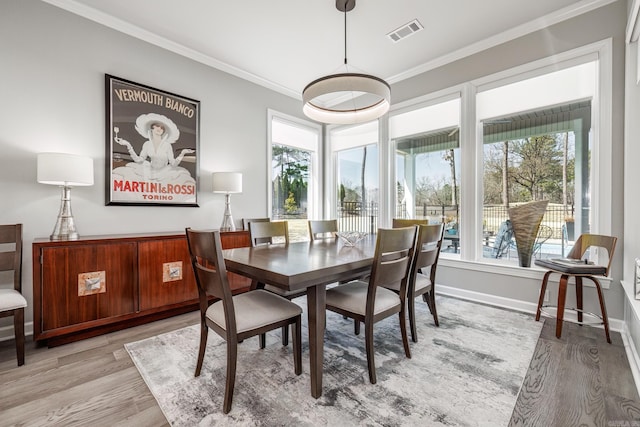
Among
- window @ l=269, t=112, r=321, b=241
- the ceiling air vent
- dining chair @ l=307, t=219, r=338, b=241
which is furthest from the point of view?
window @ l=269, t=112, r=321, b=241

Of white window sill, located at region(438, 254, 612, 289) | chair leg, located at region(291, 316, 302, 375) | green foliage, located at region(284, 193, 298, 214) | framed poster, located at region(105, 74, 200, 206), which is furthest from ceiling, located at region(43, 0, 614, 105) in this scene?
chair leg, located at region(291, 316, 302, 375)

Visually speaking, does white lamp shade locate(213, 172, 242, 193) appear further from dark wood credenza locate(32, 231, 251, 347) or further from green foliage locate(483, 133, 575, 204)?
green foliage locate(483, 133, 575, 204)

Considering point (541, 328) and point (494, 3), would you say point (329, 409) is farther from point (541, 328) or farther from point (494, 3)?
point (494, 3)

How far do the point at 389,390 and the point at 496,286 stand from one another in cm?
216

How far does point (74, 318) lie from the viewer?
2.24 meters

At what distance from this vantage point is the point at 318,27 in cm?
293

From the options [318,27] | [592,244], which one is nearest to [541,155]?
[592,244]

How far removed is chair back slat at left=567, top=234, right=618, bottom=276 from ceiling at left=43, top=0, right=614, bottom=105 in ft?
6.93

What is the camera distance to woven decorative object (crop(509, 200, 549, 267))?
2.95 m

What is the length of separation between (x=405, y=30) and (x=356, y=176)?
89.2 inches

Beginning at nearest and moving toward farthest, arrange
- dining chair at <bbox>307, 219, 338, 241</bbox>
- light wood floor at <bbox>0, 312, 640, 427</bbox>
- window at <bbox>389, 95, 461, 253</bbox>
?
light wood floor at <bbox>0, 312, 640, 427</bbox>
dining chair at <bbox>307, 219, 338, 241</bbox>
window at <bbox>389, 95, 461, 253</bbox>

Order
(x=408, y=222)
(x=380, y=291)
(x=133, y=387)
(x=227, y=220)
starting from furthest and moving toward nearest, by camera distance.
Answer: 1. (x=227, y=220)
2. (x=408, y=222)
3. (x=380, y=291)
4. (x=133, y=387)

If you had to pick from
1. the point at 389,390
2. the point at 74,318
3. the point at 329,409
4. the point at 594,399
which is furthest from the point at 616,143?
the point at 74,318

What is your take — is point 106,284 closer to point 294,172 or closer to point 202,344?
point 202,344
